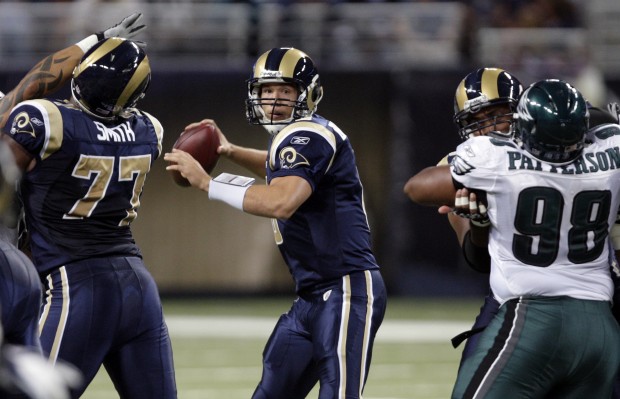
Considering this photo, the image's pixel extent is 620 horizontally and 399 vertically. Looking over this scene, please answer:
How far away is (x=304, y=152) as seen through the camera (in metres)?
4.32

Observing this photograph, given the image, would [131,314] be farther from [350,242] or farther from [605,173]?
[605,173]

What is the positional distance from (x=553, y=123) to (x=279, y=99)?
1.36 meters

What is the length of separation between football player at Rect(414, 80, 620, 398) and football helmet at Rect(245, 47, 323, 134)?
107cm

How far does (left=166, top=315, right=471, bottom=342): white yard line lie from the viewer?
909cm

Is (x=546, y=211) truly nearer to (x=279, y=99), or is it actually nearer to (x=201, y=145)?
(x=279, y=99)

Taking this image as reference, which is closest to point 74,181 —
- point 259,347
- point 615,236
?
point 615,236

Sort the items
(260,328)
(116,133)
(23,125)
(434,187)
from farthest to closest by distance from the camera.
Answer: (260,328), (116,133), (23,125), (434,187)

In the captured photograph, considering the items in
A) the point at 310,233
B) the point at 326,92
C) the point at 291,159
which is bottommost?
the point at 326,92

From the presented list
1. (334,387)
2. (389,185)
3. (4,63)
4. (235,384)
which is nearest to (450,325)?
(389,185)

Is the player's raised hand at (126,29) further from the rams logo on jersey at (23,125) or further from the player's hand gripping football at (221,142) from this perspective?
the rams logo on jersey at (23,125)

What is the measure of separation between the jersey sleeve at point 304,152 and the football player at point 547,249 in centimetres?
67

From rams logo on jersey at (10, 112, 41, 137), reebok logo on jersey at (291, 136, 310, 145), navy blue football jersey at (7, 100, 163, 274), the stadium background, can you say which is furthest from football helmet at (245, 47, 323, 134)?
the stadium background

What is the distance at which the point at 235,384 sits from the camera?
7133 millimetres

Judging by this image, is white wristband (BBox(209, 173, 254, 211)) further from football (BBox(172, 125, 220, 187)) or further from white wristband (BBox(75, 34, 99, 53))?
white wristband (BBox(75, 34, 99, 53))
